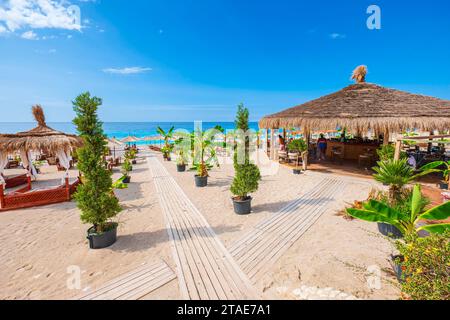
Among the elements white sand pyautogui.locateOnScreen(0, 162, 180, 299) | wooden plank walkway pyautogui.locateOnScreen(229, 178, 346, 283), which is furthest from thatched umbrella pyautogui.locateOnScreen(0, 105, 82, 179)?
wooden plank walkway pyautogui.locateOnScreen(229, 178, 346, 283)

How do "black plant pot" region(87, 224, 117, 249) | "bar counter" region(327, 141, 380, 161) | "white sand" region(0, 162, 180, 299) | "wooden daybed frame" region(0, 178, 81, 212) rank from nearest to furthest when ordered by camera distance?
"white sand" region(0, 162, 180, 299) → "black plant pot" region(87, 224, 117, 249) → "wooden daybed frame" region(0, 178, 81, 212) → "bar counter" region(327, 141, 380, 161)

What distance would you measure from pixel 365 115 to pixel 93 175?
12.0 metres

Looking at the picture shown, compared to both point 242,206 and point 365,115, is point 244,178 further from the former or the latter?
point 365,115

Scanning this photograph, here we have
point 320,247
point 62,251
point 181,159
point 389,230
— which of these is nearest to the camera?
point 320,247

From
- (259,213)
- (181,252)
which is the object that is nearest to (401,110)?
(259,213)

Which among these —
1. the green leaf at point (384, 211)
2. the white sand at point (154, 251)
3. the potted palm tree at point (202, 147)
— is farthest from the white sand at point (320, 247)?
the potted palm tree at point (202, 147)

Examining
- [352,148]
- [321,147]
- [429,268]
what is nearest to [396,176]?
[429,268]

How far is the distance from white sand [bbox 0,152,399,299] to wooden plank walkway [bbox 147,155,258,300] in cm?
22

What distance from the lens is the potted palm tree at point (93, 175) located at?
4.47 m

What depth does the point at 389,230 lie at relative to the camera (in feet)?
16.1

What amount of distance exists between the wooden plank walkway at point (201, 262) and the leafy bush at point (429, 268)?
213 cm

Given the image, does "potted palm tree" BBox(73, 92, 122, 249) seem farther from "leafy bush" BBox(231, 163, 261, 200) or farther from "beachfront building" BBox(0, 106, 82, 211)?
"beachfront building" BBox(0, 106, 82, 211)

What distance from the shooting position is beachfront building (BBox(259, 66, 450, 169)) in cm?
979
